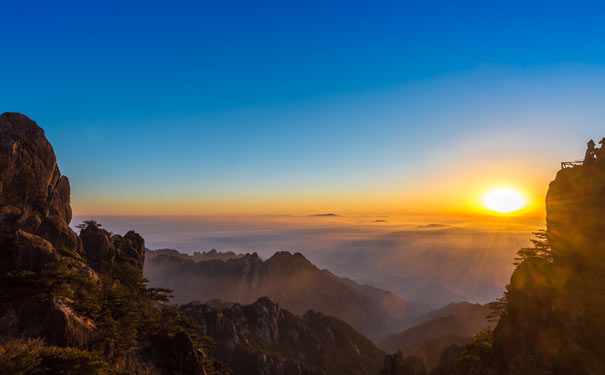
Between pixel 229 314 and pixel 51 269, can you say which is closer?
pixel 51 269

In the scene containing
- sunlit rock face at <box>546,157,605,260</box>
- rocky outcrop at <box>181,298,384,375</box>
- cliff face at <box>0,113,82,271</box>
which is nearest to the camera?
cliff face at <box>0,113,82,271</box>

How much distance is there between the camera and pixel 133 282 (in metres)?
51.3

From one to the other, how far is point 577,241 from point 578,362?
61.2ft

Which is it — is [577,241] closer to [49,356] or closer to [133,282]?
[49,356]

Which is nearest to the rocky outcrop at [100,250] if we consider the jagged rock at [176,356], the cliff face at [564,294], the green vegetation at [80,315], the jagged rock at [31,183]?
the jagged rock at [31,183]

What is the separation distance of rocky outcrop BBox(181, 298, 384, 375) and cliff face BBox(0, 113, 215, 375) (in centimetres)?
6919

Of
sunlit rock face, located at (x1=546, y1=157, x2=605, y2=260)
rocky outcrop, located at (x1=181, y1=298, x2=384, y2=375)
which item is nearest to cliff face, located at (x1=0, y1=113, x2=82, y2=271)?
sunlit rock face, located at (x1=546, y1=157, x2=605, y2=260)

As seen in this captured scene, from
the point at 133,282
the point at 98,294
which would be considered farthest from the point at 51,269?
the point at 133,282

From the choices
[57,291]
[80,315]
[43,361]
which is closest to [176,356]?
[80,315]

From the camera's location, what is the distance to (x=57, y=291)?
A: 86.9 ft

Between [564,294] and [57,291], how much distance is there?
64.5 meters

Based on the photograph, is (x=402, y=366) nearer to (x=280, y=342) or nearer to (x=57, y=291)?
(x=280, y=342)

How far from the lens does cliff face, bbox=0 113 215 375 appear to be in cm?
2380

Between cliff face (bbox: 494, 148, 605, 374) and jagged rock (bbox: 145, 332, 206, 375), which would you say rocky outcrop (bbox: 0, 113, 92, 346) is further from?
cliff face (bbox: 494, 148, 605, 374)
